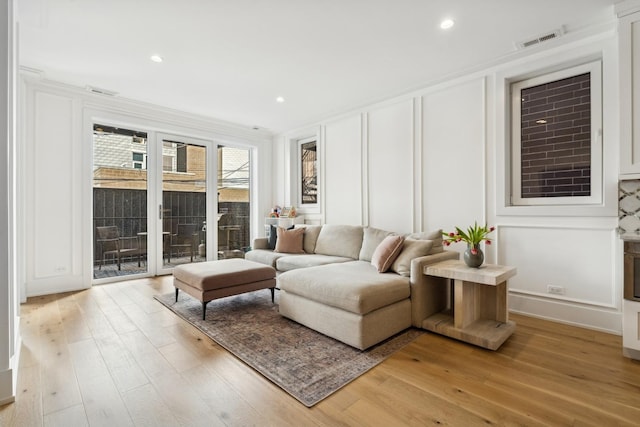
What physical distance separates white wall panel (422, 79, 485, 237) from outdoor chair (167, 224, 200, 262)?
365 cm

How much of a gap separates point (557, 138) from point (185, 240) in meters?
5.06

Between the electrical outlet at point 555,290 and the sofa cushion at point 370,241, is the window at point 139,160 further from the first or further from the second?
the electrical outlet at point 555,290

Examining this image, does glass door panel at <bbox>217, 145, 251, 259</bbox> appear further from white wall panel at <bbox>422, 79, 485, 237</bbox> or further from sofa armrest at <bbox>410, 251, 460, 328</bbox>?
sofa armrest at <bbox>410, 251, 460, 328</bbox>

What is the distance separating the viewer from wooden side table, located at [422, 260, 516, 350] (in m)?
2.30

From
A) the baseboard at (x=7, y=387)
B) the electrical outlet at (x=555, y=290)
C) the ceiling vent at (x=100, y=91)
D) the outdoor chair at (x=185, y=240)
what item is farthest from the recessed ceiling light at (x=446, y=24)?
the outdoor chair at (x=185, y=240)

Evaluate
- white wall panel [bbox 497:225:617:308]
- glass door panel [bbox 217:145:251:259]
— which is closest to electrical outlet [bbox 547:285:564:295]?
white wall panel [bbox 497:225:617:308]

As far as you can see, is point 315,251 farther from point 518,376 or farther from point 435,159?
point 518,376

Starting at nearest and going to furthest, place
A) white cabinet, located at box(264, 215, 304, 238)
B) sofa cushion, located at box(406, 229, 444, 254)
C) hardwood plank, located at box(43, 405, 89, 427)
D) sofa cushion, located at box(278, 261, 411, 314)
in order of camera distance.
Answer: hardwood plank, located at box(43, 405, 89, 427), sofa cushion, located at box(278, 261, 411, 314), sofa cushion, located at box(406, 229, 444, 254), white cabinet, located at box(264, 215, 304, 238)

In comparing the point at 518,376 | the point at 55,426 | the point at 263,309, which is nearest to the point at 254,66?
the point at 263,309

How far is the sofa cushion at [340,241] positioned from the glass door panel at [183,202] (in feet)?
7.23

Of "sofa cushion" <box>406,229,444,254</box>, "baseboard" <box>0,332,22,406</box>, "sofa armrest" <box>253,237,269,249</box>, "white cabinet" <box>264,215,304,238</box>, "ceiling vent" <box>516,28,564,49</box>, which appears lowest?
"baseboard" <box>0,332,22,406</box>

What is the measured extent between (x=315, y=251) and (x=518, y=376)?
2.78m

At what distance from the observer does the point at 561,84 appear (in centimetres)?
294

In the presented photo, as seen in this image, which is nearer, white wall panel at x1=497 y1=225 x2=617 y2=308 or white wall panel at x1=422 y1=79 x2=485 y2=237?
white wall panel at x1=497 y1=225 x2=617 y2=308
